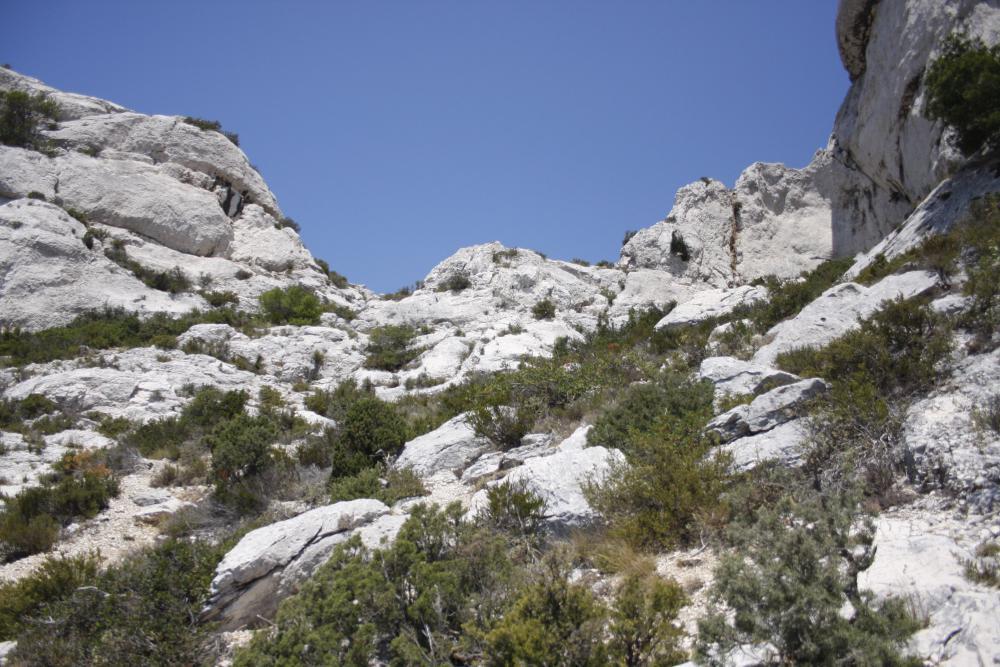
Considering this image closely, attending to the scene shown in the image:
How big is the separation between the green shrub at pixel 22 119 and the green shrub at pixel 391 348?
19.4m

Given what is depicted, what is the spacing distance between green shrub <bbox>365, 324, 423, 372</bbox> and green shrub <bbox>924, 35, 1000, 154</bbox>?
1532cm

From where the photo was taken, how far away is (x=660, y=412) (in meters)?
8.23

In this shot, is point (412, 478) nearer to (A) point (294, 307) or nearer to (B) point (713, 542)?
(B) point (713, 542)

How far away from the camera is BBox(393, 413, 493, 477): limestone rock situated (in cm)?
980

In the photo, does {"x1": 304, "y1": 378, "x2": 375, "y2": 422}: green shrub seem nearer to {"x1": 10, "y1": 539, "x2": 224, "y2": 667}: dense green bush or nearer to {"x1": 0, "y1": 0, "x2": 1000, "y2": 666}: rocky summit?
{"x1": 0, "y1": 0, "x2": 1000, "y2": 666}: rocky summit

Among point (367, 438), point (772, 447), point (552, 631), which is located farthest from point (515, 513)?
point (367, 438)

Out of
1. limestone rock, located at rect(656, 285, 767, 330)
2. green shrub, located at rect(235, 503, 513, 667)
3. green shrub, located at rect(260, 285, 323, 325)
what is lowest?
green shrub, located at rect(235, 503, 513, 667)

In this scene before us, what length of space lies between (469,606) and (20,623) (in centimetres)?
489

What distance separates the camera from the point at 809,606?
3.38m

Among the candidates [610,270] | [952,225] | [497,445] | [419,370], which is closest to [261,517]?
[497,445]

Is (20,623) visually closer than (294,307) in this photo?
Yes

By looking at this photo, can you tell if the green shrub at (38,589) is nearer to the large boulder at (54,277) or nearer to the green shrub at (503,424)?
the green shrub at (503,424)

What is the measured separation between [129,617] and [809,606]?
5.90 m

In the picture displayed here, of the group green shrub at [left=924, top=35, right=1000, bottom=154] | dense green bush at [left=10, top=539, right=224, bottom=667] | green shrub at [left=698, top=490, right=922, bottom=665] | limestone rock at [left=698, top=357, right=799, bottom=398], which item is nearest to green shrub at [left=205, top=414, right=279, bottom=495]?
dense green bush at [left=10, top=539, right=224, bottom=667]
